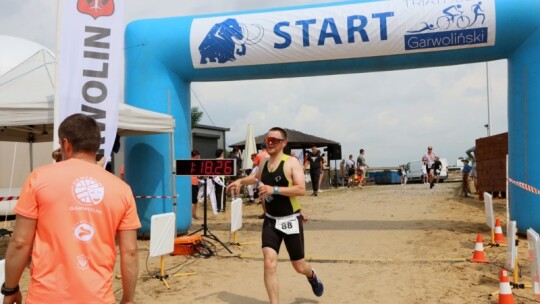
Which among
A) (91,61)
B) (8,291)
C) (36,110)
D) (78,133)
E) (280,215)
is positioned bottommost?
(8,291)

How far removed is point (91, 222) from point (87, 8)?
15.0 ft

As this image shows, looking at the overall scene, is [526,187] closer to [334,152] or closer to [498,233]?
[498,233]

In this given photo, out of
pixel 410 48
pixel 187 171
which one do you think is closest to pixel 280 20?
pixel 410 48

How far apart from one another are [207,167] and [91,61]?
239 cm

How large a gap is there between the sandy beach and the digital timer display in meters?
1.31

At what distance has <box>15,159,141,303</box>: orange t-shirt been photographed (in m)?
2.10

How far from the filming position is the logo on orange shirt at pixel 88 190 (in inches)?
84.5

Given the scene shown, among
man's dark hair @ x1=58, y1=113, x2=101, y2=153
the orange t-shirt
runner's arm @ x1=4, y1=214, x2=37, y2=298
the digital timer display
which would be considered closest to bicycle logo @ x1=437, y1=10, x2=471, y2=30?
the digital timer display

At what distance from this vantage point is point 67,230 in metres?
2.13

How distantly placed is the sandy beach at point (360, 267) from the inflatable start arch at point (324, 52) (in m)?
1.49

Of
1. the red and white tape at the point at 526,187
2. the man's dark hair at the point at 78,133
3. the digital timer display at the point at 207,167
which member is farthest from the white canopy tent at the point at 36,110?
the red and white tape at the point at 526,187

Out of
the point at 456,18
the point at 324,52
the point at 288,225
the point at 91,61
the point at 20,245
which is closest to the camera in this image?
the point at 20,245

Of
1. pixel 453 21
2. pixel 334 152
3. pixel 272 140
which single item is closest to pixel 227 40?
pixel 453 21

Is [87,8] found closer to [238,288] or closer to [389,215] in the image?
[238,288]
